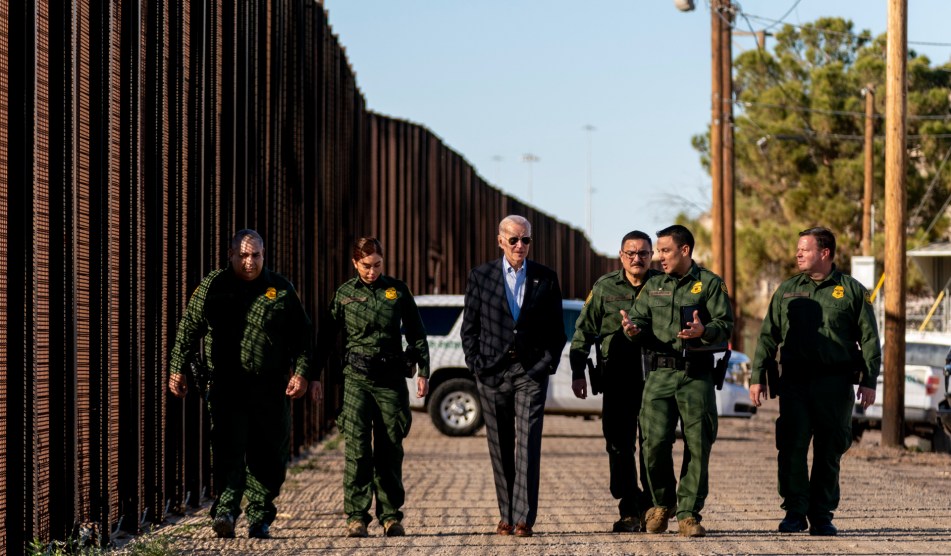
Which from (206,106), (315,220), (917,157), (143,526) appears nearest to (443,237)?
(315,220)

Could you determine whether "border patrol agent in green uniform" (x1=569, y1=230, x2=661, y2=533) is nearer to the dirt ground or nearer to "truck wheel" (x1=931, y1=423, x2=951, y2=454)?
the dirt ground

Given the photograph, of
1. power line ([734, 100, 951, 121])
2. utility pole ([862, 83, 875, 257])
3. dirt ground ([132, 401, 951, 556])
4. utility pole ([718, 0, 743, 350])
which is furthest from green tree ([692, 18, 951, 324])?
dirt ground ([132, 401, 951, 556])

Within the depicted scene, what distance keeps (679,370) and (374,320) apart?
184 cm

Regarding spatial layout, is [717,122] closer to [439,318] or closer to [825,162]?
[439,318]

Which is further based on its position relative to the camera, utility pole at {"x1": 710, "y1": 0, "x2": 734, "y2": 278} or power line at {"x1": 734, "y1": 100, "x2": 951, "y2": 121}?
power line at {"x1": 734, "y1": 100, "x2": 951, "y2": 121}

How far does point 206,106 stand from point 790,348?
16.2ft

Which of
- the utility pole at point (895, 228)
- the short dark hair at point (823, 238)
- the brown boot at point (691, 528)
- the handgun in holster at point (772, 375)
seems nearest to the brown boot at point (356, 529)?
the brown boot at point (691, 528)

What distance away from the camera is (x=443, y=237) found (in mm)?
37469

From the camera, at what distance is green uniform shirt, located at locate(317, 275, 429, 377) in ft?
33.1

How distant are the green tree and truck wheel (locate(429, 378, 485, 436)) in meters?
30.8

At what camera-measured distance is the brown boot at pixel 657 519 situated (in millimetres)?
10062

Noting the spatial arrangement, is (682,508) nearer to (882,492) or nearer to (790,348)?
(790,348)

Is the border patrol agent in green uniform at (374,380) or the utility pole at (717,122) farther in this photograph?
the utility pole at (717,122)

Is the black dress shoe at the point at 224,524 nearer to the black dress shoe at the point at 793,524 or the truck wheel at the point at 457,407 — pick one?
the black dress shoe at the point at 793,524
